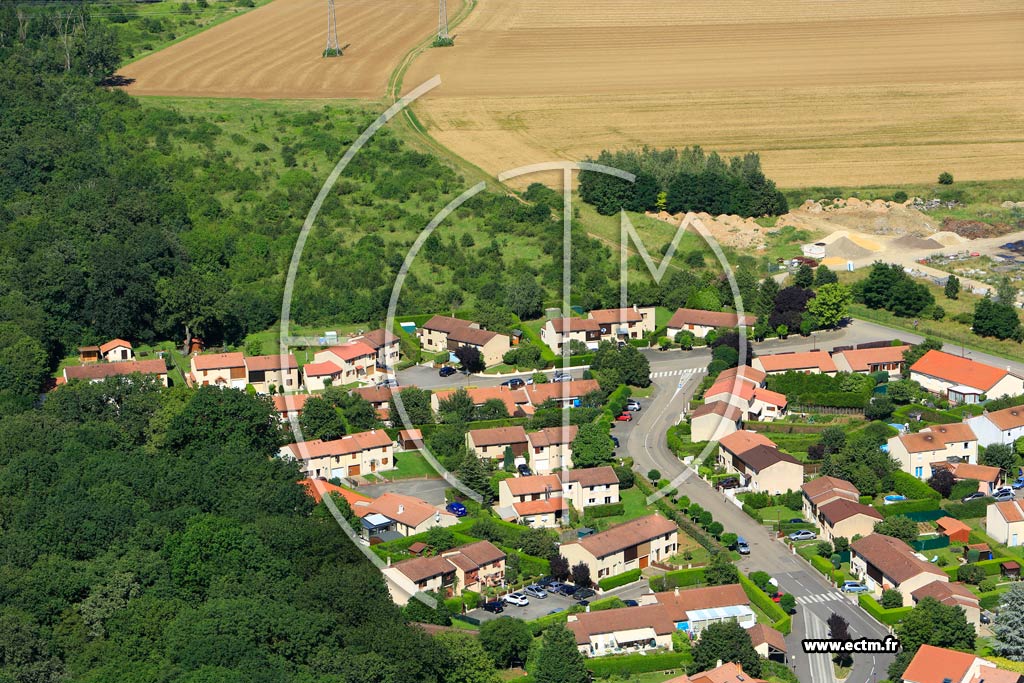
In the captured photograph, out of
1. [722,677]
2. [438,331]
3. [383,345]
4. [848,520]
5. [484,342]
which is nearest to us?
[722,677]

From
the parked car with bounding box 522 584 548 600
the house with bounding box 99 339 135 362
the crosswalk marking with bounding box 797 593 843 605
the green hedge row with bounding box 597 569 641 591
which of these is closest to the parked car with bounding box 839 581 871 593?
the crosswalk marking with bounding box 797 593 843 605

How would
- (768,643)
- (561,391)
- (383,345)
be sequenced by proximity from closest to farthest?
(768,643)
(561,391)
(383,345)

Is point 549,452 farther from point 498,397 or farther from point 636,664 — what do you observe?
point 636,664

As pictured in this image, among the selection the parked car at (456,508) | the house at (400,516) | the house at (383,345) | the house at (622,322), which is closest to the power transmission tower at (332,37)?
the house at (383,345)

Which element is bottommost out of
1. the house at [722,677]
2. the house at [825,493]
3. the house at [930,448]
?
the house at [722,677]

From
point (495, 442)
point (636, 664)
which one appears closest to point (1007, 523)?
point (636, 664)

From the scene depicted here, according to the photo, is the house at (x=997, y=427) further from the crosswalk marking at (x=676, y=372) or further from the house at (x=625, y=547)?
the house at (x=625, y=547)
